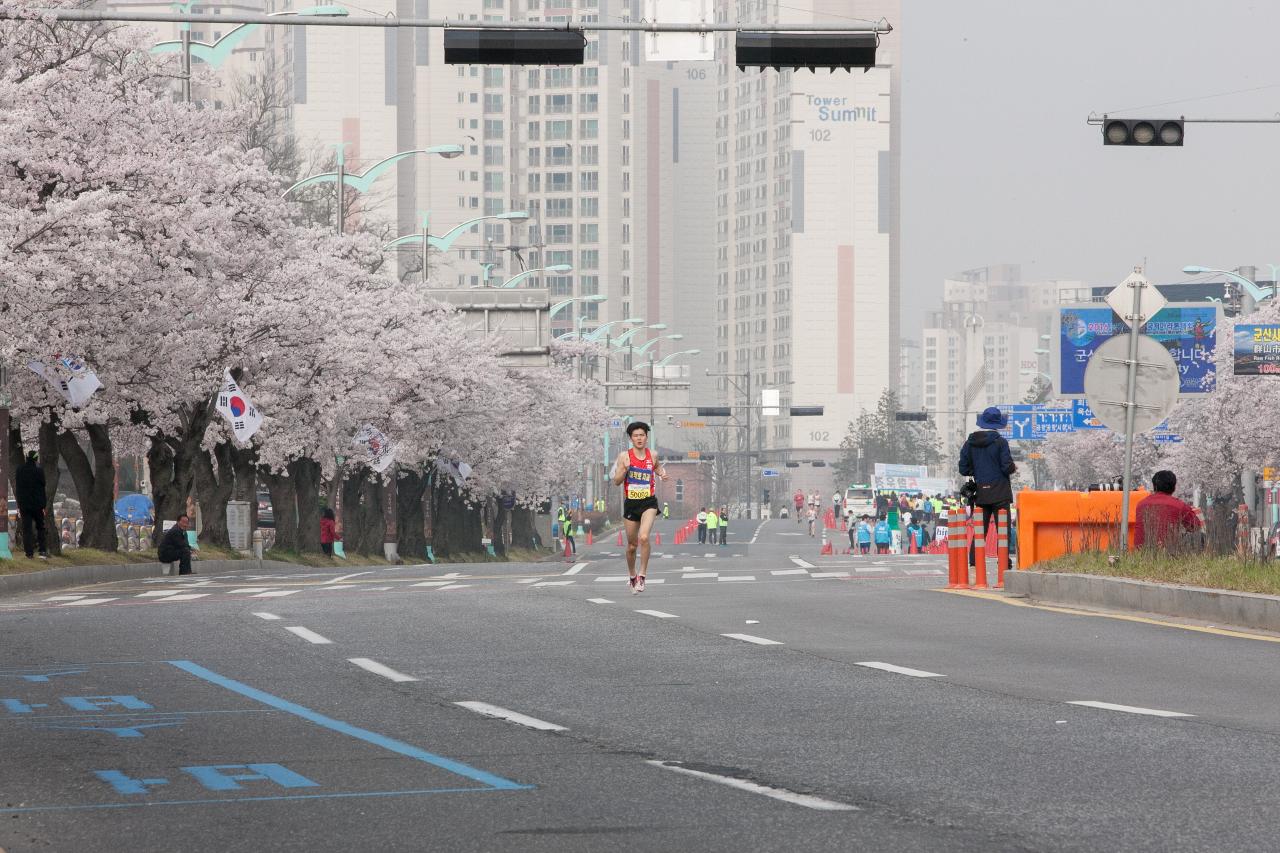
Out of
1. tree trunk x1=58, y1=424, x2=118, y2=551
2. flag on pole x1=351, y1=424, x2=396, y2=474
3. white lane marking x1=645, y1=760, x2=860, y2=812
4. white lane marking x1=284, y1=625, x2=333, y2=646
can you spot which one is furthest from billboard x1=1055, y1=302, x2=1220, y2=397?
white lane marking x1=645, y1=760, x2=860, y2=812

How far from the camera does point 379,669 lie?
45.9 ft

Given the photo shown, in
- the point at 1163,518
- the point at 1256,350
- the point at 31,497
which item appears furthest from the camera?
the point at 1256,350

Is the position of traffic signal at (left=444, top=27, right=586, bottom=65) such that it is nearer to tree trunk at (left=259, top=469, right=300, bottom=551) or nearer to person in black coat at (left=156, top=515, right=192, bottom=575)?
person in black coat at (left=156, top=515, right=192, bottom=575)

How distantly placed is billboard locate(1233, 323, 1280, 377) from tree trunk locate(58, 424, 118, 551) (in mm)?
31834

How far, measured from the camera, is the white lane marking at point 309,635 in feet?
54.1

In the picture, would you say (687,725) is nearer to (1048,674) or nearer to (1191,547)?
(1048,674)

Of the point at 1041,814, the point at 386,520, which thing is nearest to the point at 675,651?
the point at 1041,814

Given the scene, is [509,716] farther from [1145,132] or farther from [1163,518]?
[1145,132]

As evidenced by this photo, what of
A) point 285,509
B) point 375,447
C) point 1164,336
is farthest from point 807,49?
point 285,509

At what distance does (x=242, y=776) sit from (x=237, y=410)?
36404mm

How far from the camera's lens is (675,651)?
15.3 meters

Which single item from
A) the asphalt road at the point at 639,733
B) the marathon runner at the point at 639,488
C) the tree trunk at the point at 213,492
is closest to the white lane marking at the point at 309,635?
the asphalt road at the point at 639,733

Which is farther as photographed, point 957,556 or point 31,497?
point 31,497

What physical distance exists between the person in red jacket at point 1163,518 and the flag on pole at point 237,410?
25.5 meters
